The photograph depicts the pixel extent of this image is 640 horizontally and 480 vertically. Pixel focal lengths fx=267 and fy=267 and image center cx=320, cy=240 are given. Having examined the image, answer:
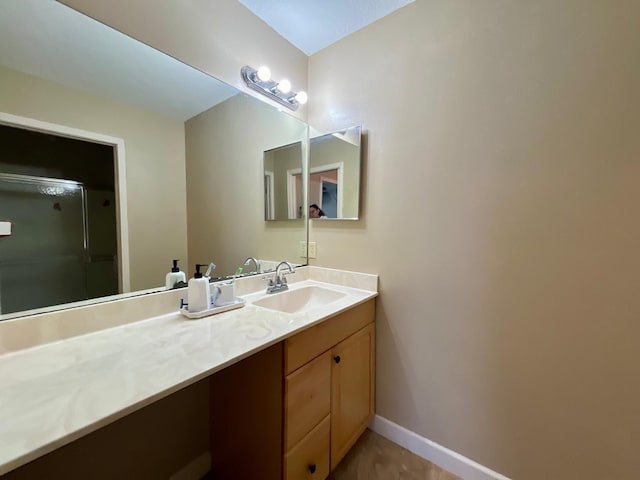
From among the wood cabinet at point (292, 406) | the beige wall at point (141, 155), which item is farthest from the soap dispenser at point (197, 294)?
the wood cabinet at point (292, 406)

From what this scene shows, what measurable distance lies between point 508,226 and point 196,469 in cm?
182

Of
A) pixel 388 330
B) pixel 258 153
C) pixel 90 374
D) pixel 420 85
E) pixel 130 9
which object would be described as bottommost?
pixel 388 330

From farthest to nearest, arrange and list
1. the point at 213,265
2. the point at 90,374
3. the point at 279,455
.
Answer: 1. the point at 213,265
2. the point at 279,455
3. the point at 90,374

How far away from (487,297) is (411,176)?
0.69m

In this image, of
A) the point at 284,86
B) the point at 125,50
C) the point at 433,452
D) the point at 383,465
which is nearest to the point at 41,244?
the point at 125,50

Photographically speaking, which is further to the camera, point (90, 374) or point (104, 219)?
point (104, 219)

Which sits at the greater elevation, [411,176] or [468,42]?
[468,42]

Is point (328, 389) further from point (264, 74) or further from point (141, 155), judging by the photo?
point (264, 74)

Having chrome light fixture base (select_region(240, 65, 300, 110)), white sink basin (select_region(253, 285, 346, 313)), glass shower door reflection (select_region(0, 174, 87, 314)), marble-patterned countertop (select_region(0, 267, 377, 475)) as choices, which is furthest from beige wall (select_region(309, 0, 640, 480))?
glass shower door reflection (select_region(0, 174, 87, 314))

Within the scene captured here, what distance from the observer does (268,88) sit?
1580 mm

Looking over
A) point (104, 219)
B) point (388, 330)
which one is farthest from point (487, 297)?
point (104, 219)

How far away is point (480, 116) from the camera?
1.22m

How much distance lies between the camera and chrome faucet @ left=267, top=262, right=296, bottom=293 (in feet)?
5.15

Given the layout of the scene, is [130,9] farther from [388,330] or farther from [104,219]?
[388,330]
